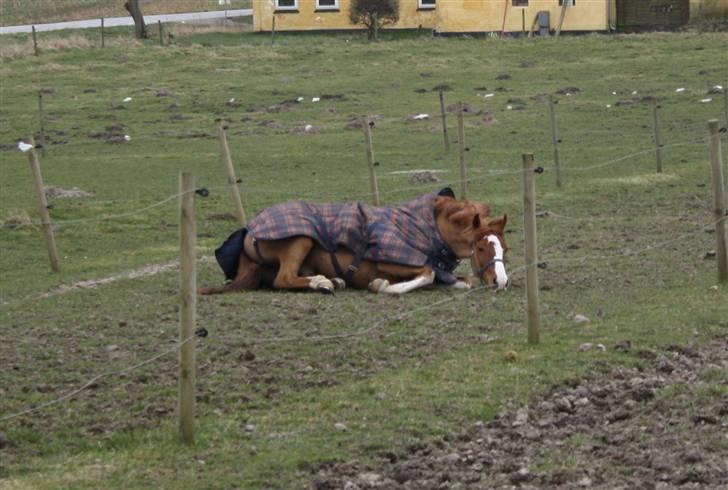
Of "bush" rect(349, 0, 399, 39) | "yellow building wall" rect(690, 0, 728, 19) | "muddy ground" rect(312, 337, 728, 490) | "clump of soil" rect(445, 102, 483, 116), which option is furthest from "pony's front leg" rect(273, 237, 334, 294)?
"bush" rect(349, 0, 399, 39)

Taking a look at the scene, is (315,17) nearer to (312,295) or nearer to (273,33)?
(273,33)

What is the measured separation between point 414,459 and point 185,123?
25.5m

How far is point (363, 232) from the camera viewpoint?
1307 cm

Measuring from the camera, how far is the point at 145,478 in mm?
7625

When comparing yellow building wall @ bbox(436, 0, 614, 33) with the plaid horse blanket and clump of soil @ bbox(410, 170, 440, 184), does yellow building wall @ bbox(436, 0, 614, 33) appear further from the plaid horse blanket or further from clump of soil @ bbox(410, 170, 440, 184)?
the plaid horse blanket

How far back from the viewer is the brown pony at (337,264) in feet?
42.9

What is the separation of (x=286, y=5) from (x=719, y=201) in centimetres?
4935

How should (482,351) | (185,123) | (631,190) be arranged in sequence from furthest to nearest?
(185,123) < (631,190) < (482,351)

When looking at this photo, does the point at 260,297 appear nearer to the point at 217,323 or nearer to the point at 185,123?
the point at 217,323

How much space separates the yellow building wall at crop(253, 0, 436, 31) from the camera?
195 feet

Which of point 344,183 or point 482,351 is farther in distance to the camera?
point 344,183

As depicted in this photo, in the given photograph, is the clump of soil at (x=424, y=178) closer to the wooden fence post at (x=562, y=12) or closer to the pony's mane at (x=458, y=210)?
the pony's mane at (x=458, y=210)

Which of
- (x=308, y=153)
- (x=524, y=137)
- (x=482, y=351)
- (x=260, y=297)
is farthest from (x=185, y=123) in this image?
(x=482, y=351)

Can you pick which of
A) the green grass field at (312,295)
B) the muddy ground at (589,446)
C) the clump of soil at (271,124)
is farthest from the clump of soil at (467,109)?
the muddy ground at (589,446)
